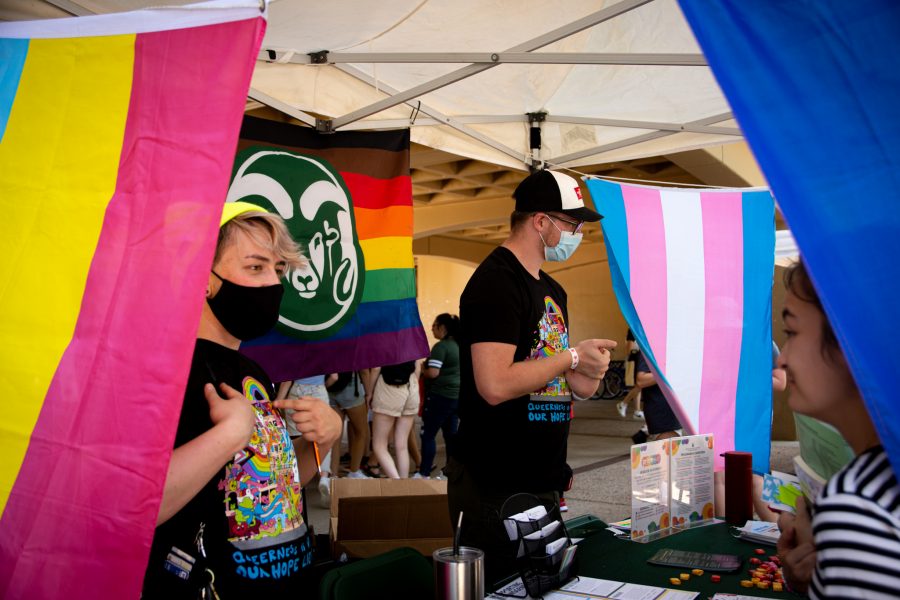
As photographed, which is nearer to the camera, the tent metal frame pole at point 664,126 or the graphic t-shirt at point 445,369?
the tent metal frame pole at point 664,126

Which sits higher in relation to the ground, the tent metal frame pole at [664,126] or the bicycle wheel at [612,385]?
the tent metal frame pole at [664,126]

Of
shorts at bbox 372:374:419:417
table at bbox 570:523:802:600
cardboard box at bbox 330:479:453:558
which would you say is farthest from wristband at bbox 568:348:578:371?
shorts at bbox 372:374:419:417

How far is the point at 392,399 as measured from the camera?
6.11 metres

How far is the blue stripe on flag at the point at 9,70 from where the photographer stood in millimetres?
1471

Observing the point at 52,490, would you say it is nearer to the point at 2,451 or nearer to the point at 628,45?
the point at 2,451

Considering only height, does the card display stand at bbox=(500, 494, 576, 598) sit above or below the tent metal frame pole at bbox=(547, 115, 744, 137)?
below

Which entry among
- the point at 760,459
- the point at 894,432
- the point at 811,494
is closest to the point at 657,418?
the point at 760,459

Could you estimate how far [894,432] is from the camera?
83cm

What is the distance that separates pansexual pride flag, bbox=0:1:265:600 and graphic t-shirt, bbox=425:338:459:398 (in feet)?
16.9

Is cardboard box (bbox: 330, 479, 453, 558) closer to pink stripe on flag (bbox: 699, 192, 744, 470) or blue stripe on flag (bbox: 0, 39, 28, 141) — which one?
pink stripe on flag (bbox: 699, 192, 744, 470)

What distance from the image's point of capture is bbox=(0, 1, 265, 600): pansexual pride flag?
1191 millimetres

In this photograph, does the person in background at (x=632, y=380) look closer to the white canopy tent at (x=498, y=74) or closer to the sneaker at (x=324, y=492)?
the sneaker at (x=324, y=492)

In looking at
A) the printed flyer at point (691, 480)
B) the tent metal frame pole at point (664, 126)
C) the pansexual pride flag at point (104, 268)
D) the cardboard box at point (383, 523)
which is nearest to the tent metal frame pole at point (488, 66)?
the tent metal frame pole at point (664, 126)

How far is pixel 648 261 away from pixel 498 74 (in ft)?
4.67
